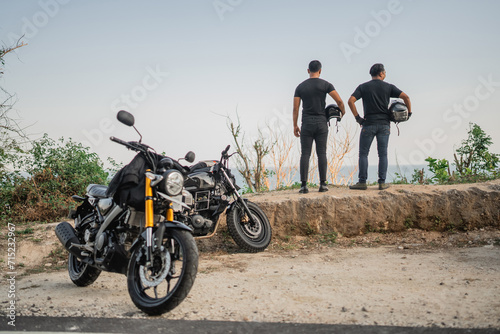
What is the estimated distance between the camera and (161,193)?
4.06 m

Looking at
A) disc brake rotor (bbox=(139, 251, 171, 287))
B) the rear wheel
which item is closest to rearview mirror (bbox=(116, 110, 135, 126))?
disc brake rotor (bbox=(139, 251, 171, 287))

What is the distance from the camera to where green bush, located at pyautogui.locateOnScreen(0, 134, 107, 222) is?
8906 millimetres

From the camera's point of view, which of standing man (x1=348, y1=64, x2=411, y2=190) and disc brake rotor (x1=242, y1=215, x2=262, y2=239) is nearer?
disc brake rotor (x1=242, y1=215, x2=262, y2=239)

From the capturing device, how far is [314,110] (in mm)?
7789

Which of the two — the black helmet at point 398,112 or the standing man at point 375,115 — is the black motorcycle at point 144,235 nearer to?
the standing man at point 375,115

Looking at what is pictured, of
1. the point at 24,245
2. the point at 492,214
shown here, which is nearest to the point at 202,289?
the point at 24,245

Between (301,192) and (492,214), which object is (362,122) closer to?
(301,192)

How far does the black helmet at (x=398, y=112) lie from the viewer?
7766mm

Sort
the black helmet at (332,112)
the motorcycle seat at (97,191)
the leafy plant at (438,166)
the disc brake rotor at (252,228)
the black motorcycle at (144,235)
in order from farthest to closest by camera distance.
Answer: the leafy plant at (438,166) < the black helmet at (332,112) < the disc brake rotor at (252,228) < the motorcycle seat at (97,191) < the black motorcycle at (144,235)

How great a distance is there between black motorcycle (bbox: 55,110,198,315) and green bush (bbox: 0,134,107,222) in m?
4.25

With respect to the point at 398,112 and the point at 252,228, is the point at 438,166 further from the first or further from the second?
the point at 252,228

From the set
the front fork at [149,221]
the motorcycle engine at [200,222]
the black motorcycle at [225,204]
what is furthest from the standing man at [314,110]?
the front fork at [149,221]

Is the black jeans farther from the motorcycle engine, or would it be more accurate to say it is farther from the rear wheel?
the rear wheel

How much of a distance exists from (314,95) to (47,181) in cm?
588
